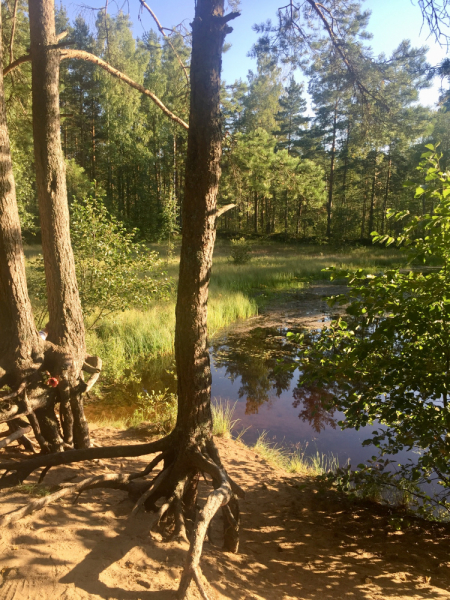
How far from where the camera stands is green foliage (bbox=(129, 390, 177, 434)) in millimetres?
6176

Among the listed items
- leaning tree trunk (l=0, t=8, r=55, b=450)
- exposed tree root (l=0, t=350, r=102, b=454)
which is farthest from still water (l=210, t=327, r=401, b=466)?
leaning tree trunk (l=0, t=8, r=55, b=450)

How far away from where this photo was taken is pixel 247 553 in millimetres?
3467

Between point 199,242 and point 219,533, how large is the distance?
9.10 feet

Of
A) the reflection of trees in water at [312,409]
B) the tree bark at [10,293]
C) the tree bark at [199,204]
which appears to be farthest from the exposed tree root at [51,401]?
the reflection of trees in water at [312,409]

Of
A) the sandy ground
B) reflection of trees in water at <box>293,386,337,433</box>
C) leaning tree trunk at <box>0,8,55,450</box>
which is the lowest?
reflection of trees in water at <box>293,386,337,433</box>

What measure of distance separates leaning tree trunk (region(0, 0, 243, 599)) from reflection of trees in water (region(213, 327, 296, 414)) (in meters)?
4.02

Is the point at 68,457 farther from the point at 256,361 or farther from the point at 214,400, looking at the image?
the point at 256,361

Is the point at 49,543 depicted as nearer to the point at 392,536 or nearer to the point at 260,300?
the point at 392,536

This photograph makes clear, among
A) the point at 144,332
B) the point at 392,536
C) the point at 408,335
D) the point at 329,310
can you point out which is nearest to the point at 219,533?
the point at 392,536

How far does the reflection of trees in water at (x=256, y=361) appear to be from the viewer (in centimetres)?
840

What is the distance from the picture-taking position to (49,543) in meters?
2.63

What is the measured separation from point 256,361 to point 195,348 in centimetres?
658

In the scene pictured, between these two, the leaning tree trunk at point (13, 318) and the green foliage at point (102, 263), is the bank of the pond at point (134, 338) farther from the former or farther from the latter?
the leaning tree trunk at point (13, 318)

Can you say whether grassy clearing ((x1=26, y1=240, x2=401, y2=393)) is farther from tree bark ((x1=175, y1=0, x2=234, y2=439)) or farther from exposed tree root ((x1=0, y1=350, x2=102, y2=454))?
tree bark ((x1=175, y1=0, x2=234, y2=439))
